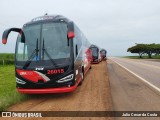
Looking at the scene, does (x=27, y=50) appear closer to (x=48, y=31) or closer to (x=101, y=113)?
(x=48, y=31)

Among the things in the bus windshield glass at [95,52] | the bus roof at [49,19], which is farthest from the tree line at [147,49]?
the bus roof at [49,19]

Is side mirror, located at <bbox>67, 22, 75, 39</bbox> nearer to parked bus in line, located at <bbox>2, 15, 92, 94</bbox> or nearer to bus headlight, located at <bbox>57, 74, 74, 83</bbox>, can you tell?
parked bus in line, located at <bbox>2, 15, 92, 94</bbox>

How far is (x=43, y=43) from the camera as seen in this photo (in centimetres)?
1016

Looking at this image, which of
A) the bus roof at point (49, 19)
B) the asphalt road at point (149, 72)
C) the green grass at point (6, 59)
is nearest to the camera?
the bus roof at point (49, 19)

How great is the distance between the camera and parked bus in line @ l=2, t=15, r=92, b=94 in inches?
380

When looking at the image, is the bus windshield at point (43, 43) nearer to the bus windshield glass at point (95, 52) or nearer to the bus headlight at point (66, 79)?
the bus headlight at point (66, 79)

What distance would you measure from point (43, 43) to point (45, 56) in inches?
21.2

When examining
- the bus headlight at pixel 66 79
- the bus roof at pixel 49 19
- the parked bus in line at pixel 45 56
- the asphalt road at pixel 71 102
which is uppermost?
the bus roof at pixel 49 19

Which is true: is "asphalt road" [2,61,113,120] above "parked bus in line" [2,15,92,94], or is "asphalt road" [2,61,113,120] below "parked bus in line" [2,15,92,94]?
below

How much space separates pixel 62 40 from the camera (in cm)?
1023

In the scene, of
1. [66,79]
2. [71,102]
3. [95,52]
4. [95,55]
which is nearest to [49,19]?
[66,79]

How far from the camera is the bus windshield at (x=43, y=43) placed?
32.9 feet

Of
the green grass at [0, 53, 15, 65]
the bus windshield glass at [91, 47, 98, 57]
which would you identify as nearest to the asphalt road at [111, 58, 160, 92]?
the bus windshield glass at [91, 47, 98, 57]

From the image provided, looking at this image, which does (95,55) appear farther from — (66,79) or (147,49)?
(147,49)
